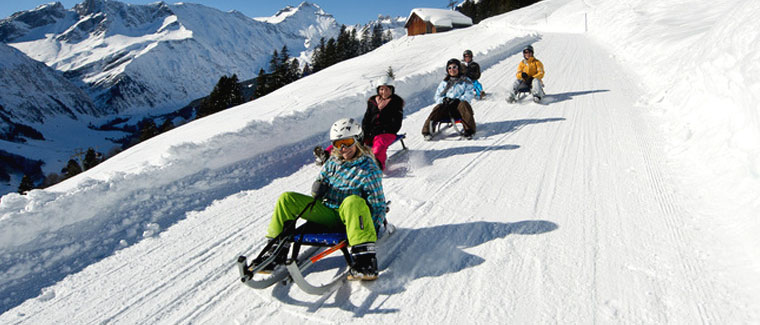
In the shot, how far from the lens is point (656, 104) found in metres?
7.52

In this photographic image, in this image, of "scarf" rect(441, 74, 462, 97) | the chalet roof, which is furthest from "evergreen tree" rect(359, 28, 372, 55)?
"scarf" rect(441, 74, 462, 97)

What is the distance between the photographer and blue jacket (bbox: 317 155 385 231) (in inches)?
139

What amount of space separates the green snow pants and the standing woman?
2.86 metres

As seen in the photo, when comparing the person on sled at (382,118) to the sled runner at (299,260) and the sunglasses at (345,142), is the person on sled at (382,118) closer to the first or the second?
the sunglasses at (345,142)

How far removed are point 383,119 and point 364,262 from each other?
3677 millimetres

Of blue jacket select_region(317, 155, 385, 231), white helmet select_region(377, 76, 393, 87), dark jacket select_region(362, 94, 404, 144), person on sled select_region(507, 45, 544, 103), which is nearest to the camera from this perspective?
blue jacket select_region(317, 155, 385, 231)

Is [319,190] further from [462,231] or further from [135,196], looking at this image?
[135,196]

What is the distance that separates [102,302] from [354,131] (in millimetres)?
2508

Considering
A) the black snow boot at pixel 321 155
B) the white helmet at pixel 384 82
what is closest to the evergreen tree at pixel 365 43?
the white helmet at pixel 384 82

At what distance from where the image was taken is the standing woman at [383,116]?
20.9 feet

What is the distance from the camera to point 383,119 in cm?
647

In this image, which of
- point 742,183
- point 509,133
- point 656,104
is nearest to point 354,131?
point 742,183

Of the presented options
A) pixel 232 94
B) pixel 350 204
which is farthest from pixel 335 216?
pixel 232 94

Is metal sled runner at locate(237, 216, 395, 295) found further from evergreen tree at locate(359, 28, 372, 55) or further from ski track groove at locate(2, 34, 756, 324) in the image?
evergreen tree at locate(359, 28, 372, 55)
